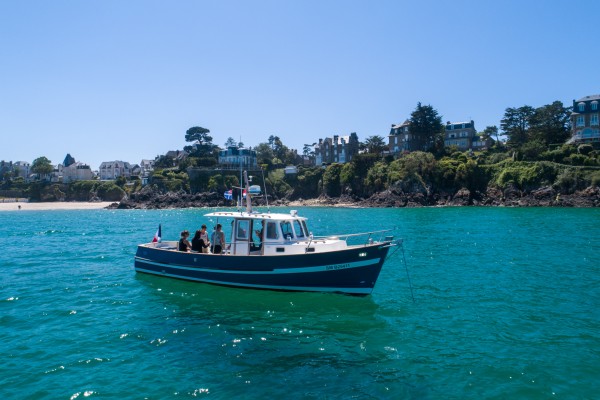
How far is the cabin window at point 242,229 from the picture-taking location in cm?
2078

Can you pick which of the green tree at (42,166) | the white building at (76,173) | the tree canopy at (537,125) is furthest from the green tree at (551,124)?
the green tree at (42,166)

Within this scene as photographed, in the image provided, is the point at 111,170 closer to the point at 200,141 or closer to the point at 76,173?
the point at 76,173

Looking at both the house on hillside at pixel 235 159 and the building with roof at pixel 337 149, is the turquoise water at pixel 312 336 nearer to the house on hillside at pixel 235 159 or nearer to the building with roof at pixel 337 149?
the house on hillside at pixel 235 159

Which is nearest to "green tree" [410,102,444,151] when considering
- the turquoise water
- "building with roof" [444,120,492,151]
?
"building with roof" [444,120,492,151]

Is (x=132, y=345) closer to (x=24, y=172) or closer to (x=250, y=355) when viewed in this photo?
(x=250, y=355)

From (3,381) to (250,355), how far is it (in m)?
6.63

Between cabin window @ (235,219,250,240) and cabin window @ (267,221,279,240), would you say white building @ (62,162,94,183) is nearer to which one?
cabin window @ (235,219,250,240)

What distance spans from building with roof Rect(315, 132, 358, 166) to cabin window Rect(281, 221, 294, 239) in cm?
10013

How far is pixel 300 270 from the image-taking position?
741 inches

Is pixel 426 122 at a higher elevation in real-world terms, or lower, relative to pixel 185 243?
higher

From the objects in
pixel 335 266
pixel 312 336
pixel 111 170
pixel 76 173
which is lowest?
pixel 312 336

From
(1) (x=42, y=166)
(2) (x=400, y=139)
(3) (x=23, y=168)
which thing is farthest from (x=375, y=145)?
(3) (x=23, y=168)

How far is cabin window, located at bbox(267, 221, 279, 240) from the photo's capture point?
20.2 m

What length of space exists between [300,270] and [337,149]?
109362 millimetres
